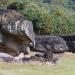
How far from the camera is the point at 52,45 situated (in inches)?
822

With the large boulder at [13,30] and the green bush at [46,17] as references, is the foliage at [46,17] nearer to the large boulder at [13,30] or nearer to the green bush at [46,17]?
the green bush at [46,17]

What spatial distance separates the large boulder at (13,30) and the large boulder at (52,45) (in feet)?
7.90

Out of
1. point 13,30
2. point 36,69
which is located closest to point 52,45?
point 13,30

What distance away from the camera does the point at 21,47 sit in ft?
61.9

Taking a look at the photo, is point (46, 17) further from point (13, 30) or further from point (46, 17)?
point (13, 30)

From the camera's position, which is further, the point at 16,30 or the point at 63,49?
Result: the point at 63,49

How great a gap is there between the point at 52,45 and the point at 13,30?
175 inches

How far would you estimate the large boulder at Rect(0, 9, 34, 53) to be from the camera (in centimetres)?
1702

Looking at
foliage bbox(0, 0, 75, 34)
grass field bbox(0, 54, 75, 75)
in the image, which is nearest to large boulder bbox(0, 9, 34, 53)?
grass field bbox(0, 54, 75, 75)

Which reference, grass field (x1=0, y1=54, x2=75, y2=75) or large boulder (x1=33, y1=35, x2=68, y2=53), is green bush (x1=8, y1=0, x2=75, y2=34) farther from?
grass field (x1=0, y1=54, x2=75, y2=75)

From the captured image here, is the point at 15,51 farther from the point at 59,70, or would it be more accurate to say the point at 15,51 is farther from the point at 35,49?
the point at 59,70

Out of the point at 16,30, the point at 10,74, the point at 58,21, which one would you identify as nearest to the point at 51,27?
the point at 58,21

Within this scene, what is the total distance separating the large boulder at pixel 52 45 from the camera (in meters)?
20.8

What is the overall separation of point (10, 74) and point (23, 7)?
473 inches
